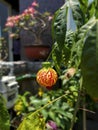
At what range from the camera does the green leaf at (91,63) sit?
2.11ft

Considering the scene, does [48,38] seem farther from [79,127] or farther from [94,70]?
[94,70]

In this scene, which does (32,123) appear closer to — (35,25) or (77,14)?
(77,14)

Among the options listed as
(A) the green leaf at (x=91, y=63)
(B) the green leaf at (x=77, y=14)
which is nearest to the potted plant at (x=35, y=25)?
(B) the green leaf at (x=77, y=14)

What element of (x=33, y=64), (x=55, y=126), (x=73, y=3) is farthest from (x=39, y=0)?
(x=73, y=3)

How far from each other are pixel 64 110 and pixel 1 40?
3.56m

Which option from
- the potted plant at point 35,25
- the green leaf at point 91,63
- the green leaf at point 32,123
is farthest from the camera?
the potted plant at point 35,25

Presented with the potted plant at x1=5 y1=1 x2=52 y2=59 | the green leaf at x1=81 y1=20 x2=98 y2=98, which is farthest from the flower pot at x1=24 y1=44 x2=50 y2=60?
the green leaf at x1=81 y1=20 x2=98 y2=98

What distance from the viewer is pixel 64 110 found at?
10.7 feet

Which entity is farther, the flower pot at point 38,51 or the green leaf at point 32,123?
Result: the flower pot at point 38,51

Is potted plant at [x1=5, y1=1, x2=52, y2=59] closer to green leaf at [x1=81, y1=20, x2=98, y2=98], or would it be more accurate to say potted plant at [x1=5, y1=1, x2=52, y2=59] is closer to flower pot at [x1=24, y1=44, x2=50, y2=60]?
flower pot at [x1=24, y1=44, x2=50, y2=60]

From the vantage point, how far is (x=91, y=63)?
25.4 inches

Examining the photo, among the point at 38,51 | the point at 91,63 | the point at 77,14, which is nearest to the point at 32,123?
the point at 77,14

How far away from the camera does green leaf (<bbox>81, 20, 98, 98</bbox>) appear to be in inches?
25.3

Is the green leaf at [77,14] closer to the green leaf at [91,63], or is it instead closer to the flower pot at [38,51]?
the green leaf at [91,63]
